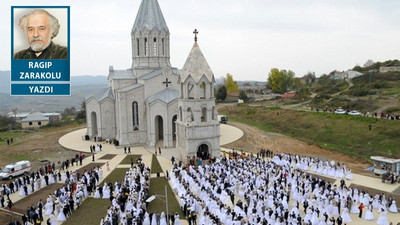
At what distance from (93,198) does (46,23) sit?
11950mm

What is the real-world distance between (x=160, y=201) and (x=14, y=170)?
46.9 feet

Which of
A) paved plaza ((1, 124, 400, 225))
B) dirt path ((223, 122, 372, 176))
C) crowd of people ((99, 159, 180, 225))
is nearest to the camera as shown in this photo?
crowd of people ((99, 159, 180, 225))

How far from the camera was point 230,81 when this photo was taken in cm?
11581

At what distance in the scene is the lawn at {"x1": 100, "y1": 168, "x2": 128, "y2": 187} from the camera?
90.6ft

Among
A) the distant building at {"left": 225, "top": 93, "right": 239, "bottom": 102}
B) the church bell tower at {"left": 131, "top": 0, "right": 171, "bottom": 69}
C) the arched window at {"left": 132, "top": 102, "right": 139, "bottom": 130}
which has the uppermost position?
the church bell tower at {"left": 131, "top": 0, "right": 171, "bottom": 69}

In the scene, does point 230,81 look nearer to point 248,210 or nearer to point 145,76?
point 145,76

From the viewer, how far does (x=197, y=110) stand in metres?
31.8

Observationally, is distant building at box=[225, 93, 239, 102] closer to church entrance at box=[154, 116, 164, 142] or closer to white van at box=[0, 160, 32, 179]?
church entrance at box=[154, 116, 164, 142]

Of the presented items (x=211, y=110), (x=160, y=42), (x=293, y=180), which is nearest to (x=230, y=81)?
(x=160, y=42)

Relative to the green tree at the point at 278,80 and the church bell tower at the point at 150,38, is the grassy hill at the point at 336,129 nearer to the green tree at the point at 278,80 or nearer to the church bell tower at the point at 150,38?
the church bell tower at the point at 150,38

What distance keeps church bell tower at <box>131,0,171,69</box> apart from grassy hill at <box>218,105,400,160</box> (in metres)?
21.4

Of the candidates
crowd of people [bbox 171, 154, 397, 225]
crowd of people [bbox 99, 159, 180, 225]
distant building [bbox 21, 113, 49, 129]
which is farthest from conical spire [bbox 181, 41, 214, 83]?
distant building [bbox 21, 113, 49, 129]

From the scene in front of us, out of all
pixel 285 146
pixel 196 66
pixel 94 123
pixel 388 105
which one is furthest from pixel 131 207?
pixel 388 105

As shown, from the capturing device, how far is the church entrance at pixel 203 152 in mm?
32125
